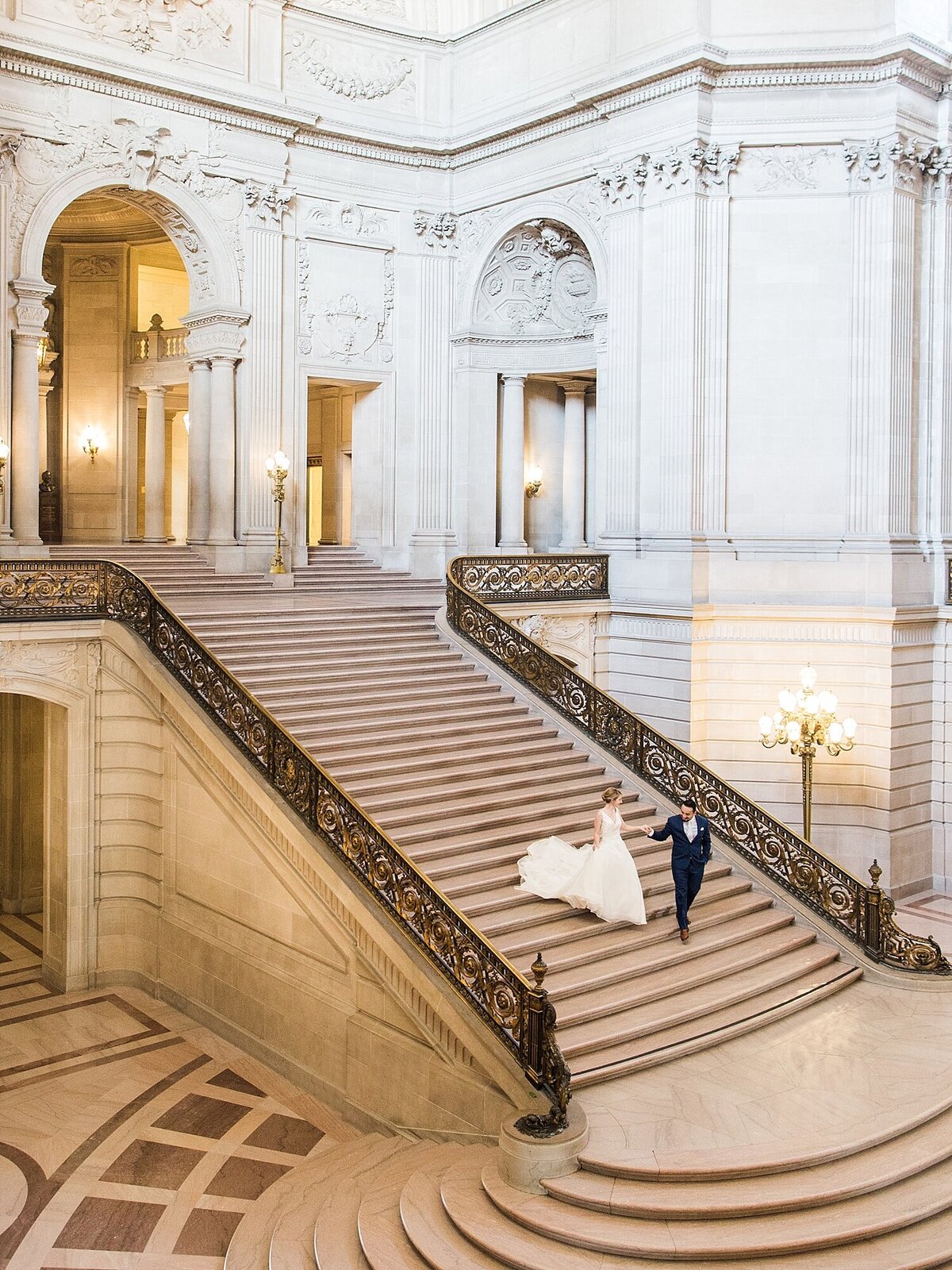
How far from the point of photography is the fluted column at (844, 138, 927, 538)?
15.4 m

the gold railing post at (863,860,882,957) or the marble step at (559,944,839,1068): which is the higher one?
the gold railing post at (863,860,882,957)

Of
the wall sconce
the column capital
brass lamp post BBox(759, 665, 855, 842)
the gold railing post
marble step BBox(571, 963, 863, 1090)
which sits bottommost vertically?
marble step BBox(571, 963, 863, 1090)

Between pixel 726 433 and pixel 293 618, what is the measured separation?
6.17 metres

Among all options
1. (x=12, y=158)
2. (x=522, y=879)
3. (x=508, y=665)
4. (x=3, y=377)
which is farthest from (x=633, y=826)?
(x=12, y=158)

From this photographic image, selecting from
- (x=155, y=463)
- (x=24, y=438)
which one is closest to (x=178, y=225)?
(x=24, y=438)

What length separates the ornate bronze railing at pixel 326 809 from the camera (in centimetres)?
808

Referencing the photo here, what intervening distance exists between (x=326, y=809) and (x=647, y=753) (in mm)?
4234

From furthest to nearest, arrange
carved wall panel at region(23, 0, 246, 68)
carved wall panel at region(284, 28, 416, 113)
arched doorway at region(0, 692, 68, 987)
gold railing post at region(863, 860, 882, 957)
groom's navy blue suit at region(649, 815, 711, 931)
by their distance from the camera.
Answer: carved wall panel at region(284, 28, 416, 113) < carved wall panel at region(23, 0, 246, 68) < arched doorway at region(0, 692, 68, 987) < gold railing post at region(863, 860, 882, 957) < groom's navy blue suit at region(649, 815, 711, 931)

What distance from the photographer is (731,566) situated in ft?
52.0

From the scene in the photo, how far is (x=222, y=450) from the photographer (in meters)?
17.8

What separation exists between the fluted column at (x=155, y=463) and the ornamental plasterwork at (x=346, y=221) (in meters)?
4.75

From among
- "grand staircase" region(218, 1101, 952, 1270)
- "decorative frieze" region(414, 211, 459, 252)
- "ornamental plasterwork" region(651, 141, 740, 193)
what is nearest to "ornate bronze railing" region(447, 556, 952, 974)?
"grand staircase" region(218, 1101, 952, 1270)

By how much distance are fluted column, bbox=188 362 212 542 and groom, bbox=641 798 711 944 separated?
10.1 meters

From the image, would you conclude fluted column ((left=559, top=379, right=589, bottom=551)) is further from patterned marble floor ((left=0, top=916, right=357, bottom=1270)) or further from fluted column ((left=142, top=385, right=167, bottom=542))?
patterned marble floor ((left=0, top=916, right=357, bottom=1270))
